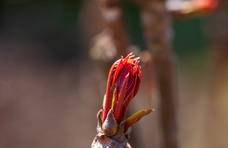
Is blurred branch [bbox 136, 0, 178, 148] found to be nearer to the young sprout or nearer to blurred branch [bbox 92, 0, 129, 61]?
blurred branch [bbox 92, 0, 129, 61]

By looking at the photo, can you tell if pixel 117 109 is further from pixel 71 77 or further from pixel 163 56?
pixel 71 77

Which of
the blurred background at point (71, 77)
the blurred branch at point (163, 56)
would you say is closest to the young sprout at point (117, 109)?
the blurred branch at point (163, 56)

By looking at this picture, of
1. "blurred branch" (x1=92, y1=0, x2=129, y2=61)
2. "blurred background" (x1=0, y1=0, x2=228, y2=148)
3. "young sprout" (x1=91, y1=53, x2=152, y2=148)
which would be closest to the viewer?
"young sprout" (x1=91, y1=53, x2=152, y2=148)

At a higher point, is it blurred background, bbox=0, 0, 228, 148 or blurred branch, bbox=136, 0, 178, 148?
blurred background, bbox=0, 0, 228, 148

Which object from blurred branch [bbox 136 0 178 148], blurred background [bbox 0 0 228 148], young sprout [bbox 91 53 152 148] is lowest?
young sprout [bbox 91 53 152 148]

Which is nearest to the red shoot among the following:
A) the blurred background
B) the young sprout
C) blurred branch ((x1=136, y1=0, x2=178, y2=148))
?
the young sprout

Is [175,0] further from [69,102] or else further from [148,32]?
[69,102]

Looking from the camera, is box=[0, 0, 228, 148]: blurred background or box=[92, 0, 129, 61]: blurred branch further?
box=[0, 0, 228, 148]: blurred background

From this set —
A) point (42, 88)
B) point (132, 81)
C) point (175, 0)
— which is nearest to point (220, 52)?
point (175, 0)

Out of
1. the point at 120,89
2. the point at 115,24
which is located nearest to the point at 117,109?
the point at 120,89

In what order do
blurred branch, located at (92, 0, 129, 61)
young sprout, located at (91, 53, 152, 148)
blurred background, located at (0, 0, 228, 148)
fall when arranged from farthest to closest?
blurred background, located at (0, 0, 228, 148) → blurred branch, located at (92, 0, 129, 61) → young sprout, located at (91, 53, 152, 148)
